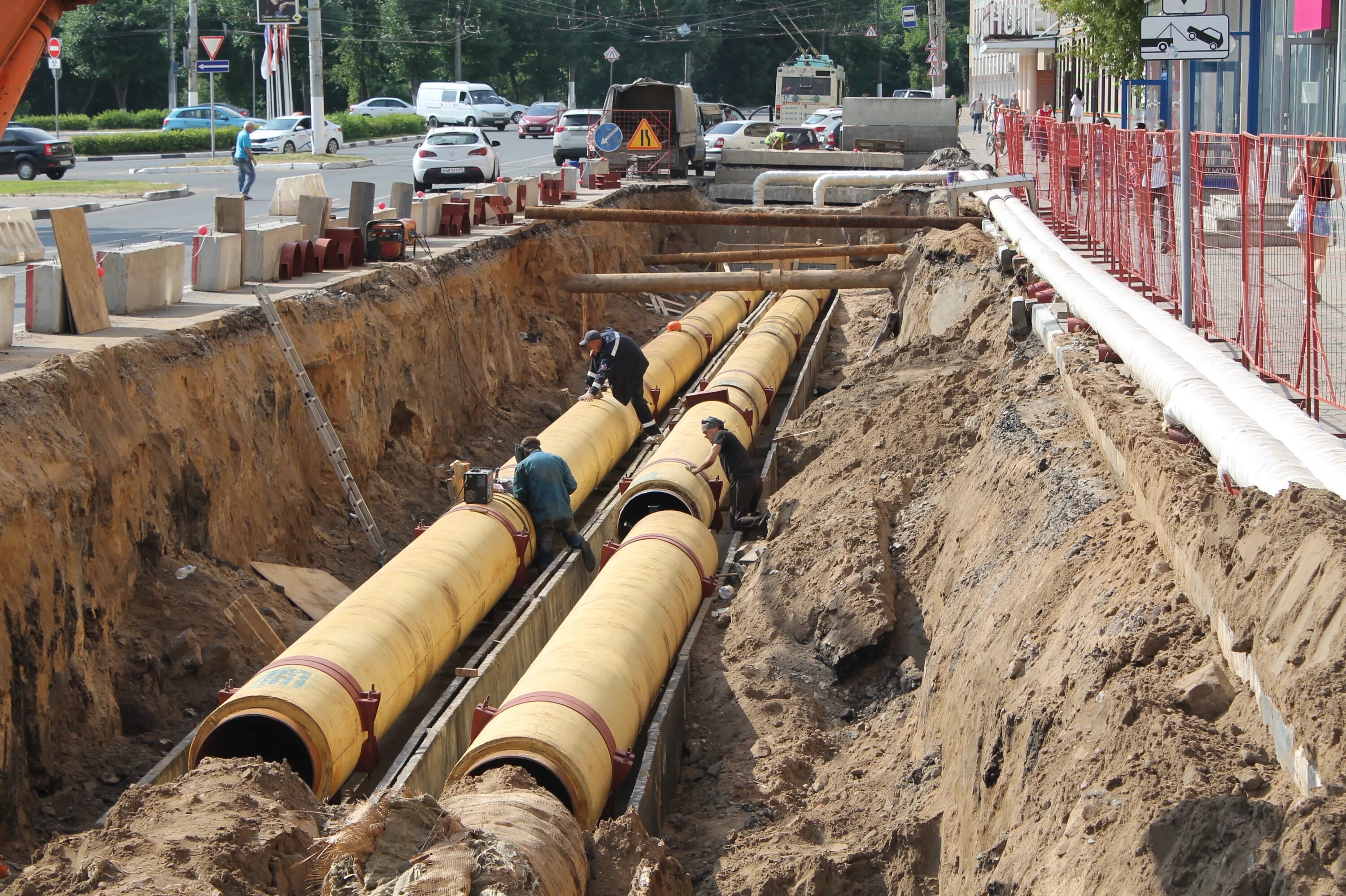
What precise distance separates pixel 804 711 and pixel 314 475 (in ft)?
19.6

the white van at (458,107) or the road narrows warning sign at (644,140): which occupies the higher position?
the white van at (458,107)

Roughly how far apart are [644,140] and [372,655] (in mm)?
21535

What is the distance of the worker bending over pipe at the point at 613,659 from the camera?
292 inches

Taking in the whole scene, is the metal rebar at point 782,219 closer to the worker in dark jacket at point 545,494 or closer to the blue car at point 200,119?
the worker in dark jacket at point 545,494

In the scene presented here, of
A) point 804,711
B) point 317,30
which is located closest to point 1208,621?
point 804,711

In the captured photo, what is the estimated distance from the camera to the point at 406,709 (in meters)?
9.83

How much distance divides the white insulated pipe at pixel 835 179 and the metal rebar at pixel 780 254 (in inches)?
198

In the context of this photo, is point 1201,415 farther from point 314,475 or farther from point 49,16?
point 314,475

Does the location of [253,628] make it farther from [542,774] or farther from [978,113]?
[978,113]

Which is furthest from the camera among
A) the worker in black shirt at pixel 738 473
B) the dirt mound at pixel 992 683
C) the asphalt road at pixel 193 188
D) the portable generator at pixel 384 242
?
the asphalt road at pixel 193 188

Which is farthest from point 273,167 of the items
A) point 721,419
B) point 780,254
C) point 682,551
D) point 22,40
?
point 22,40

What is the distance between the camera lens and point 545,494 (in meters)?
11.7

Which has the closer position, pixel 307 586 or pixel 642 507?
pixel 307 586

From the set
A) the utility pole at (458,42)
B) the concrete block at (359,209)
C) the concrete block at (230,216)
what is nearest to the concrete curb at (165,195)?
the concrete block at (359,209)
